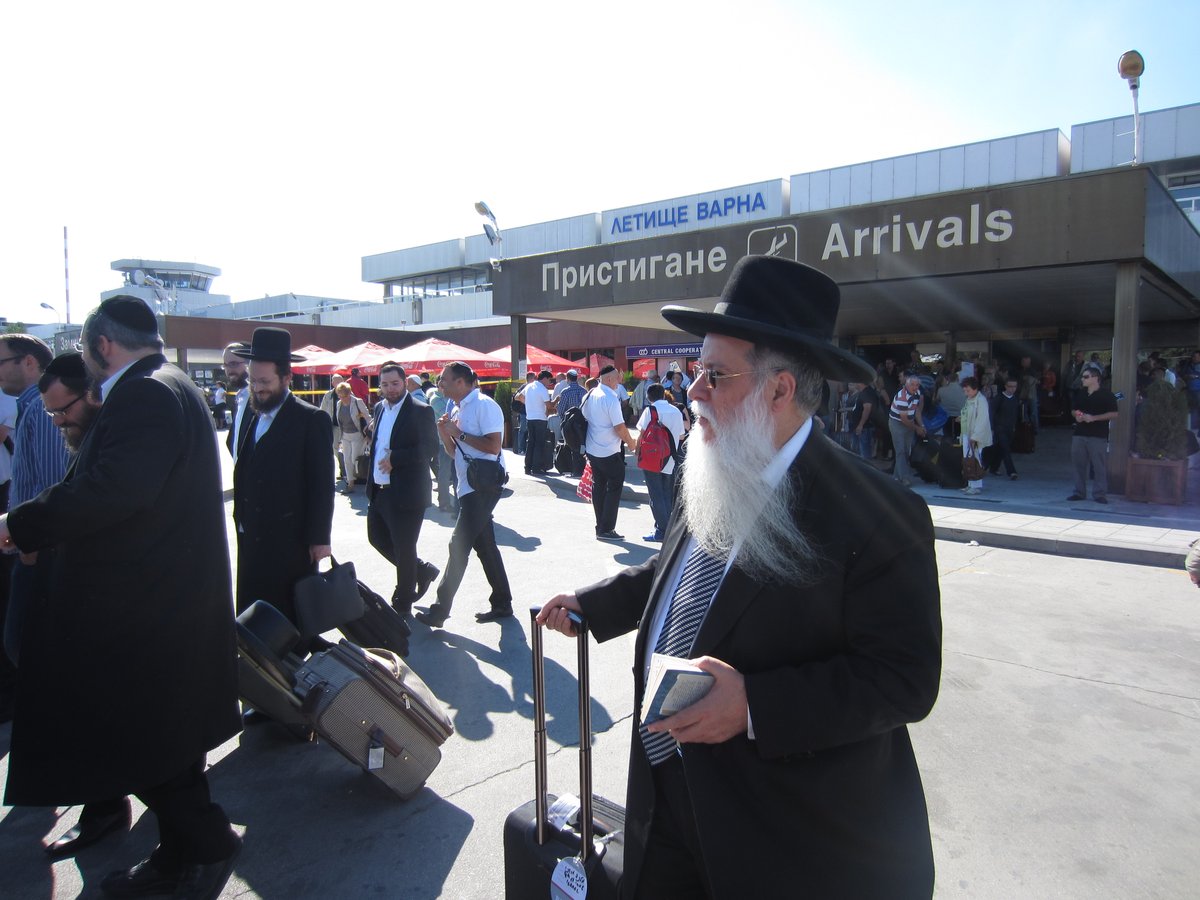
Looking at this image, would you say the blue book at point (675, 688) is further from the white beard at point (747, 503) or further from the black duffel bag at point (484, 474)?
the black duffel bag at point (484, 474)

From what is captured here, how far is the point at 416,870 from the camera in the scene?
2.73 m

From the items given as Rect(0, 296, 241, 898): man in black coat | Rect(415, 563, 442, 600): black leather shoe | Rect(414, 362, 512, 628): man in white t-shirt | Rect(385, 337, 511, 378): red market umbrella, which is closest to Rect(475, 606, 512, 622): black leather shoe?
Rect(414, 362, 512, 628): man in white t-shirt

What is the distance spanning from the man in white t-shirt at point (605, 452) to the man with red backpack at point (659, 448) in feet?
0.72

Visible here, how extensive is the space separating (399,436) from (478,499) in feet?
2.31

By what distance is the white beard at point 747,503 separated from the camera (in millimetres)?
1499

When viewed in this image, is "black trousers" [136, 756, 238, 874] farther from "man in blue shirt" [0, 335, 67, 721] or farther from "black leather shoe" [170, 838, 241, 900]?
"man in blue shirt" [0, 335, 67, 721]

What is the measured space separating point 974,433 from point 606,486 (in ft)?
19.7

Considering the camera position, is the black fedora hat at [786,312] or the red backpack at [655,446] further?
the red backpack at [655,446]

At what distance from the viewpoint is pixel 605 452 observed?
8055mm

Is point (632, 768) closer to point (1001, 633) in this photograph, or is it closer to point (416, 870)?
point (416, 870)

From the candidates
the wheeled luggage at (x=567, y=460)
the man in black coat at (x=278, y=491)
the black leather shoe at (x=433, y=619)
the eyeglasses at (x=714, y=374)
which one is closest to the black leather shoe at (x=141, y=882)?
the man in black coat at (x=278, y=491)

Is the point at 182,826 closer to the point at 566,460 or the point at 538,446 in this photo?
the point at 566,460

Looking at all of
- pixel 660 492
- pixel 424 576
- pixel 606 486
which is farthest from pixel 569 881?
pixel 606 486

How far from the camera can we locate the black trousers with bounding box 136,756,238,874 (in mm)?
2582
